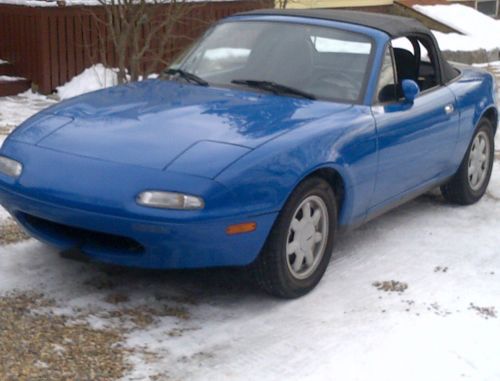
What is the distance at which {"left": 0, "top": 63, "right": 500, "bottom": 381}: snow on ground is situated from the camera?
4094mm

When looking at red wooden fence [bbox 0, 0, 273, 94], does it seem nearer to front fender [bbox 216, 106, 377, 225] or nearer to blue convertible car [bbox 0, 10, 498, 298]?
blue convertible car [bbox 0, 10, 498, 298]

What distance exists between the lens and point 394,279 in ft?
17.2

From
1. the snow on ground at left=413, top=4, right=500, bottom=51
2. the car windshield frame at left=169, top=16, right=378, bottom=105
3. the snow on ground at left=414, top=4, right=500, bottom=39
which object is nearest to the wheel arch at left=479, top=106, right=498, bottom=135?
the car windshield frame at left=169, top=16, right=378, bottom=105

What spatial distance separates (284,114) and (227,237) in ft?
3.26

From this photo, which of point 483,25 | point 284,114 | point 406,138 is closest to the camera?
point 284,114

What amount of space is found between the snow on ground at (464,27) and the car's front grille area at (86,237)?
12.3 metres

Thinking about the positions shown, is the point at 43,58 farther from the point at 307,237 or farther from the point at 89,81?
the point at 307,237

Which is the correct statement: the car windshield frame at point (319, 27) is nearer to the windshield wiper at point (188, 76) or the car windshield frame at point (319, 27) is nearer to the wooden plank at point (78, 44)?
the windshield wiper at point (188, 76)

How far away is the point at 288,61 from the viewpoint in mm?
5715

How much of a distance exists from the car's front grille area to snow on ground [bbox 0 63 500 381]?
31 centimetres

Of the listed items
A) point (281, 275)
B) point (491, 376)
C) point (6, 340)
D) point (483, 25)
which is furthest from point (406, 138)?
point (483, 25)

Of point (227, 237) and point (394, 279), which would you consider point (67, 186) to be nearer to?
point (227, 237)

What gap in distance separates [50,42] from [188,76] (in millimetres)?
5847

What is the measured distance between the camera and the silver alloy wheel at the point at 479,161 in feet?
22.6
